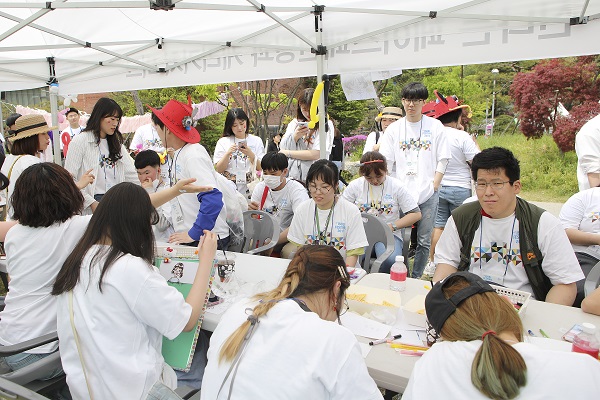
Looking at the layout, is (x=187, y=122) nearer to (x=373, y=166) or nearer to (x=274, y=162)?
(x=274, y=162)

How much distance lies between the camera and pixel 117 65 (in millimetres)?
5531

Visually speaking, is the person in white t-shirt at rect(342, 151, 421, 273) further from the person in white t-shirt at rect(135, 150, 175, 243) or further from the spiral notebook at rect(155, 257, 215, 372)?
the spiral notebook at rect(155, 257, 215, 372)

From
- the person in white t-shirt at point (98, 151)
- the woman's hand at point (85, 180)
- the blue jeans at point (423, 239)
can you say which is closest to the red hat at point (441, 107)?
the blue jeans at point (423, 239)

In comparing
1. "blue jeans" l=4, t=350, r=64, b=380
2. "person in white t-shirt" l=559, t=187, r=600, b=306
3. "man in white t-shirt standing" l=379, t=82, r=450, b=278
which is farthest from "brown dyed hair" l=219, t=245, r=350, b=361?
"man in white t-shirt standing" l=379, t=82, r=450, b=278

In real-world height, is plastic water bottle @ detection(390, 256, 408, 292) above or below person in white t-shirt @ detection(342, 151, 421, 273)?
below

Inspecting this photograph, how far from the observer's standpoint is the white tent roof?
11.1ft

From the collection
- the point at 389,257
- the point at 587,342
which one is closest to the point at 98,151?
the point at 389,257

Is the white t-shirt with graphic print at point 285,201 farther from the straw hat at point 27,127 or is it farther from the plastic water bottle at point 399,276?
the straw hat at point 27,127

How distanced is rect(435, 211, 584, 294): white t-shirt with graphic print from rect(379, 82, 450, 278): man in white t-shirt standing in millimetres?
1744

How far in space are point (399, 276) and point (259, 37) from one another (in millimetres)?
3092

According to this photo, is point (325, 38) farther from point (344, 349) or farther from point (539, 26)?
point (344, 349)

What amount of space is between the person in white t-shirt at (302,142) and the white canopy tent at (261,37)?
0.32 meters

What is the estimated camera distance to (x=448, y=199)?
4641 mm

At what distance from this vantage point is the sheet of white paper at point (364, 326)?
1844mm
